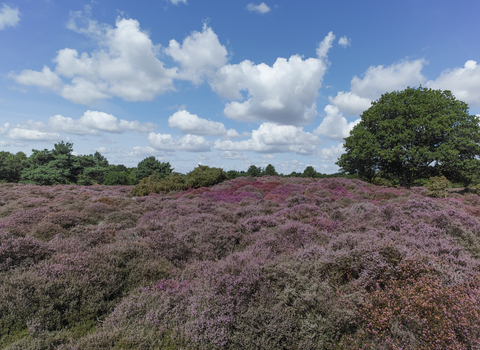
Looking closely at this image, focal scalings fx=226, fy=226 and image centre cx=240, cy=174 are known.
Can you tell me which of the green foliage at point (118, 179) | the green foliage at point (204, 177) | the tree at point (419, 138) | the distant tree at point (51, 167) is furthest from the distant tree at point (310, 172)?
the distant tree at point (51, 167)

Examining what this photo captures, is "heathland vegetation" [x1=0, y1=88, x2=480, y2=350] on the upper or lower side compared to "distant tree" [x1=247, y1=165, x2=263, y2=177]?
lower

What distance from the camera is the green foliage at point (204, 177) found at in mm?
19469

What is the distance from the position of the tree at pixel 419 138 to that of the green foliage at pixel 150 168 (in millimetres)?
22039

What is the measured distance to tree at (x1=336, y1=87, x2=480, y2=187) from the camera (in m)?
20.1

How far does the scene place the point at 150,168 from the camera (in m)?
27.9

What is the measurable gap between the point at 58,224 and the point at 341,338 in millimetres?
8282

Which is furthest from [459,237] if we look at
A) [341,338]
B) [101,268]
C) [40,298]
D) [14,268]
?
[14,268]

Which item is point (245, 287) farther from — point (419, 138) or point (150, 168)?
point (150, 168)

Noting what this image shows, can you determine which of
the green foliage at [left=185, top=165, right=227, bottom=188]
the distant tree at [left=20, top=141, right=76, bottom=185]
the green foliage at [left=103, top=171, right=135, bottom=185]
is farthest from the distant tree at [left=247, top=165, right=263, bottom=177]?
the distant tree at [left=20, top=141, right=76, bottom=185]

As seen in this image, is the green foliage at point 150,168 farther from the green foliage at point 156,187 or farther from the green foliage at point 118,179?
the green foliage at point 156,187

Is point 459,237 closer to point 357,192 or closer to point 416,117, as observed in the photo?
point 357,192

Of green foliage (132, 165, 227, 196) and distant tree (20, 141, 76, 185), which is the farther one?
distant tree (20, 141, 76, 185)

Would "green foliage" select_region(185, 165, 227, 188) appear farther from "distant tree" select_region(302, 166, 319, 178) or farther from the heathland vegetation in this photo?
the heathland vegetation

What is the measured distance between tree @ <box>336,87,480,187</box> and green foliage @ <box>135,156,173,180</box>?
22.0 m
